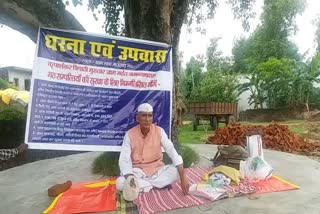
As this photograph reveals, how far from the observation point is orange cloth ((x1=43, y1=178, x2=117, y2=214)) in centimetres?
359

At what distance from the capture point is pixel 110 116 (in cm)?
466

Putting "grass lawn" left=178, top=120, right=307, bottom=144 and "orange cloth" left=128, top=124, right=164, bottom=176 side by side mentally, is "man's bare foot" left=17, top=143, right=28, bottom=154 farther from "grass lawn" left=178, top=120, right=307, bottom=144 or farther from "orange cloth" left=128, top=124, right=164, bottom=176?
"grass lawn" left=178, top=120, right=307, bottom=144

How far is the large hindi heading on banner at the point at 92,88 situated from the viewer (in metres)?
4.34

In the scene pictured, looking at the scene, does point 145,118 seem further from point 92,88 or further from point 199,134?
point 199,134

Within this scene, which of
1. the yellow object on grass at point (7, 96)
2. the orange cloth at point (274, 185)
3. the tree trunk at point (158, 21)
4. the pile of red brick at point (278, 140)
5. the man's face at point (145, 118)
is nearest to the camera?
the man's face at point (145, 118)

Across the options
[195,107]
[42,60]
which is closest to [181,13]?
[42,60]

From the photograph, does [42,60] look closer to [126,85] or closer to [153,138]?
[126,85]

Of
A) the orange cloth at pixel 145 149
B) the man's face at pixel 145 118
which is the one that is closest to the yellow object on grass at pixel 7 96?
the orange cloth at pixel 145 149

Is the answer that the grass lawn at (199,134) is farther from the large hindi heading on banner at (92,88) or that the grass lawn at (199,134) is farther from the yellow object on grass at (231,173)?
the yellow object on grass at (231,173)

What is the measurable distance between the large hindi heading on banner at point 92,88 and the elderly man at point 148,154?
2.76ft

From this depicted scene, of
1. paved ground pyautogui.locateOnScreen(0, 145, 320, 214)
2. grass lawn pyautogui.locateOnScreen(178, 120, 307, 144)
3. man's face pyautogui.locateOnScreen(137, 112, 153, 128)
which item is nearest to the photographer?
paved ground pyautogui.locateOnScreen(0, 145, 320, 214)

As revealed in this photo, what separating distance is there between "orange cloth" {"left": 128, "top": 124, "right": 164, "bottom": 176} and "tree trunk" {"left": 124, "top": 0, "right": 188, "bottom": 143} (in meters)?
1.60

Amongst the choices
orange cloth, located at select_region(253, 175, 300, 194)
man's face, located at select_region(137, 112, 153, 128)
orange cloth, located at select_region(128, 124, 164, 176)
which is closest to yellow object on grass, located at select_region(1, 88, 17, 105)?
orange cloth, located at select_region(128, 124, 164, 176)

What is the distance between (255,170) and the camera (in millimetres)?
4430
